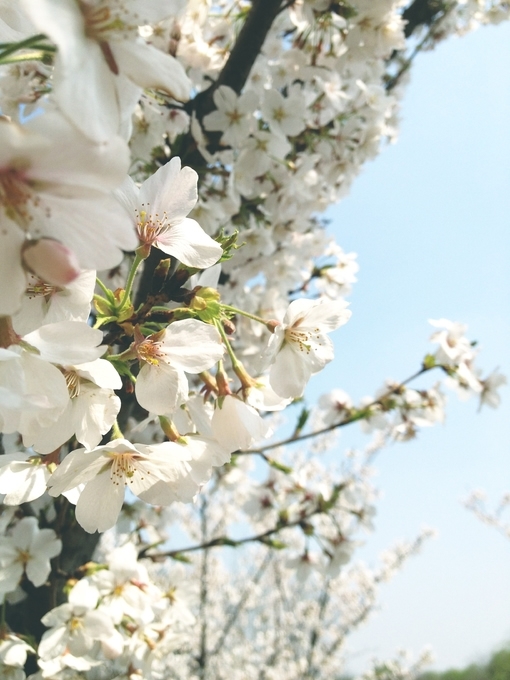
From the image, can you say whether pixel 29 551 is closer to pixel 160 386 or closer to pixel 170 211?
pixel 160 386

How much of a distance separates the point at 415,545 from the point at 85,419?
8050 mm

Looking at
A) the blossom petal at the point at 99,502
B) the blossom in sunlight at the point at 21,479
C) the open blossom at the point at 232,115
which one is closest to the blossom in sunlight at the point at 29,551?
the blossom in sunlight at the point at 21,479

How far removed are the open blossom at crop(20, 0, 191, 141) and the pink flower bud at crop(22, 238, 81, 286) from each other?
0.32ft

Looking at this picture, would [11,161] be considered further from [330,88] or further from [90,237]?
[330,88]

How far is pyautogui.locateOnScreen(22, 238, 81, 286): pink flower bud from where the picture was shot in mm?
Answer: 423

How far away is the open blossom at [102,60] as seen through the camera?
1.33 feet

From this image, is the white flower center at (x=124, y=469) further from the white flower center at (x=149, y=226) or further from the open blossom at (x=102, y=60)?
the open blossom at (x=102, y=60)

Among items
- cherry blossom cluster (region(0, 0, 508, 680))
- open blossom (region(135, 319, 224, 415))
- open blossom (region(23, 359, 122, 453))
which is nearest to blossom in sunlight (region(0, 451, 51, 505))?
cherry blossom cluster (region(0, 0, 508, 680))

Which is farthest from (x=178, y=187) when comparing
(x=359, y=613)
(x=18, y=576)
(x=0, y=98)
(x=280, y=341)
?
(x=359, y=613)

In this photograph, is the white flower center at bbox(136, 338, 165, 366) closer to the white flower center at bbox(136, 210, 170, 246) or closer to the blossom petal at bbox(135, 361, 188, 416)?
the blossom petal at bbox(135, 361, 188, 416)

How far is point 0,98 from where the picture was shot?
3.68 ft

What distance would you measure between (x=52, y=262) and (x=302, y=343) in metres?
0.54

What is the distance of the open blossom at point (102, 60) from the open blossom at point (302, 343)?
451 millimetres

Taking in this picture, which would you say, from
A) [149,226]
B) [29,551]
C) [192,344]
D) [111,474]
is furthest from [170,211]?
[29,551]
